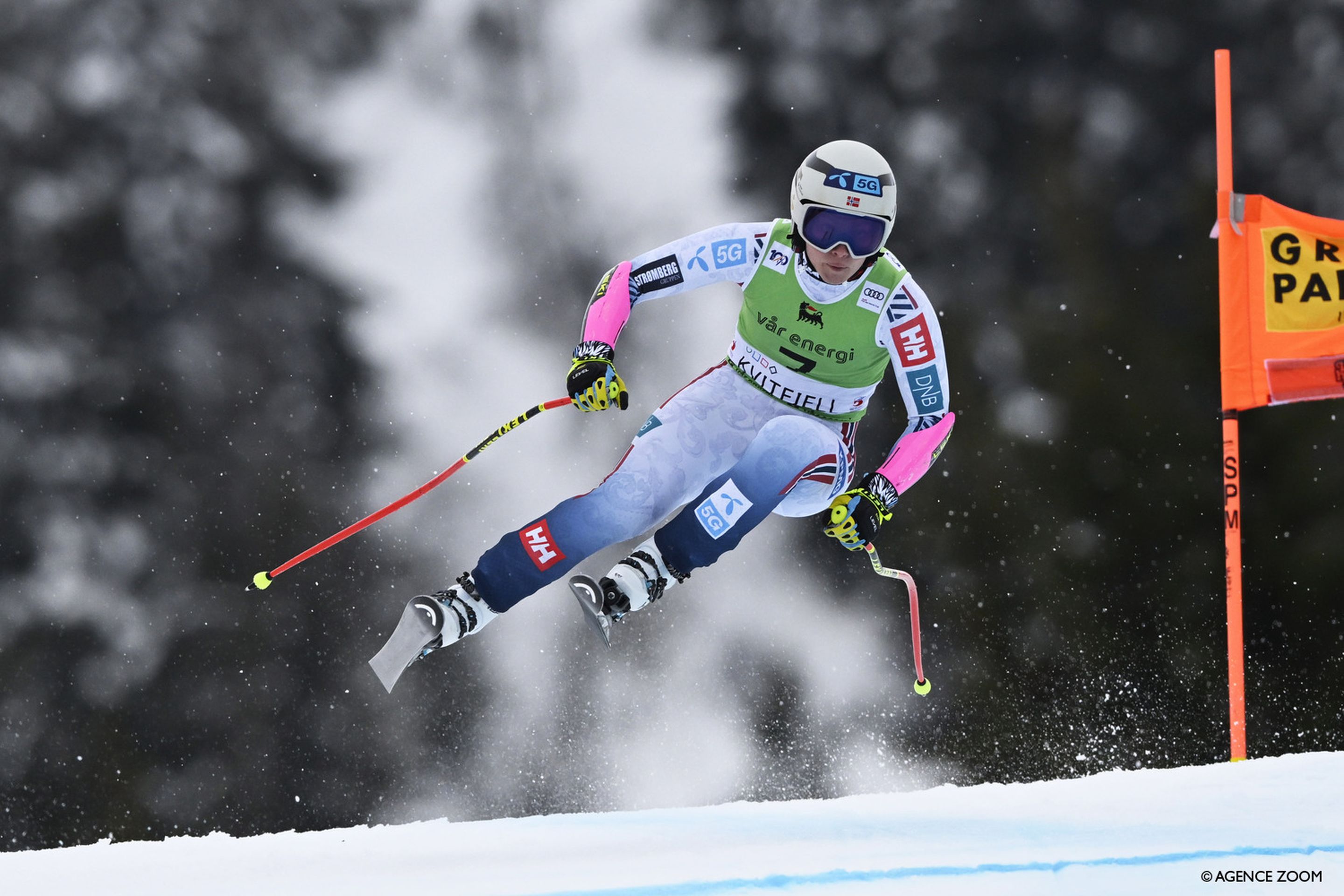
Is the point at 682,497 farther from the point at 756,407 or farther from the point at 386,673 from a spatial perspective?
the point at 386,673

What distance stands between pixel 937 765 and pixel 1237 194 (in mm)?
5870

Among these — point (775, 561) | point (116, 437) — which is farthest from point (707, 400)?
point (116, 437)

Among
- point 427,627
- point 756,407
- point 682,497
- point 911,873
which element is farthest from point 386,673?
point 911,873

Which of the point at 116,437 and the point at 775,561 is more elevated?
the point at 116,437

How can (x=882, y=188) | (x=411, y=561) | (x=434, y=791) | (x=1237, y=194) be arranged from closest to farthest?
(x=882, y=188), (x=1237, y=194), (x=411, y=561), (x=434, y=791)

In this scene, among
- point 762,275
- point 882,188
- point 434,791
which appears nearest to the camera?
point 882,188

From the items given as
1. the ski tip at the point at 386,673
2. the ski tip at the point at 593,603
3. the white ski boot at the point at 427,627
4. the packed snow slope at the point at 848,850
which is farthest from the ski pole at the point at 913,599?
the ski tip at the point at 386,673

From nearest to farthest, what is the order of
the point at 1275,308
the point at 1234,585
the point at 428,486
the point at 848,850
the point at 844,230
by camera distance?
1. the point at 848,850
2. the point at 844,230
3. the point at 428,486
4. the point at 1234,585
5. the point at 1275,308

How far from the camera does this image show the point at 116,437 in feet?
34.2

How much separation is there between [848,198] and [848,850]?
2170mm

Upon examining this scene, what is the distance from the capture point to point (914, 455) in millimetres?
4395

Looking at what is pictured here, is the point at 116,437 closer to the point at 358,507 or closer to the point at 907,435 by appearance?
the point at 358,507

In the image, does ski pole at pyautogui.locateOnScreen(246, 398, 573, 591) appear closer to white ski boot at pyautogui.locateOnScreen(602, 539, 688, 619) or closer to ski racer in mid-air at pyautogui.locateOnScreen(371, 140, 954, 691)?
ski racer in mid-air at pyautogui.locateOnScreen(371, 140, 954, 691)

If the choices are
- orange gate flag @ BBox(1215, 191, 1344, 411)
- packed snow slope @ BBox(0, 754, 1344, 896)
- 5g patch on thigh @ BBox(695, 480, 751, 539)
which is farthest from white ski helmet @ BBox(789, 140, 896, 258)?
orange gate flag @ BBox(1215, 191, 1344, 411)
